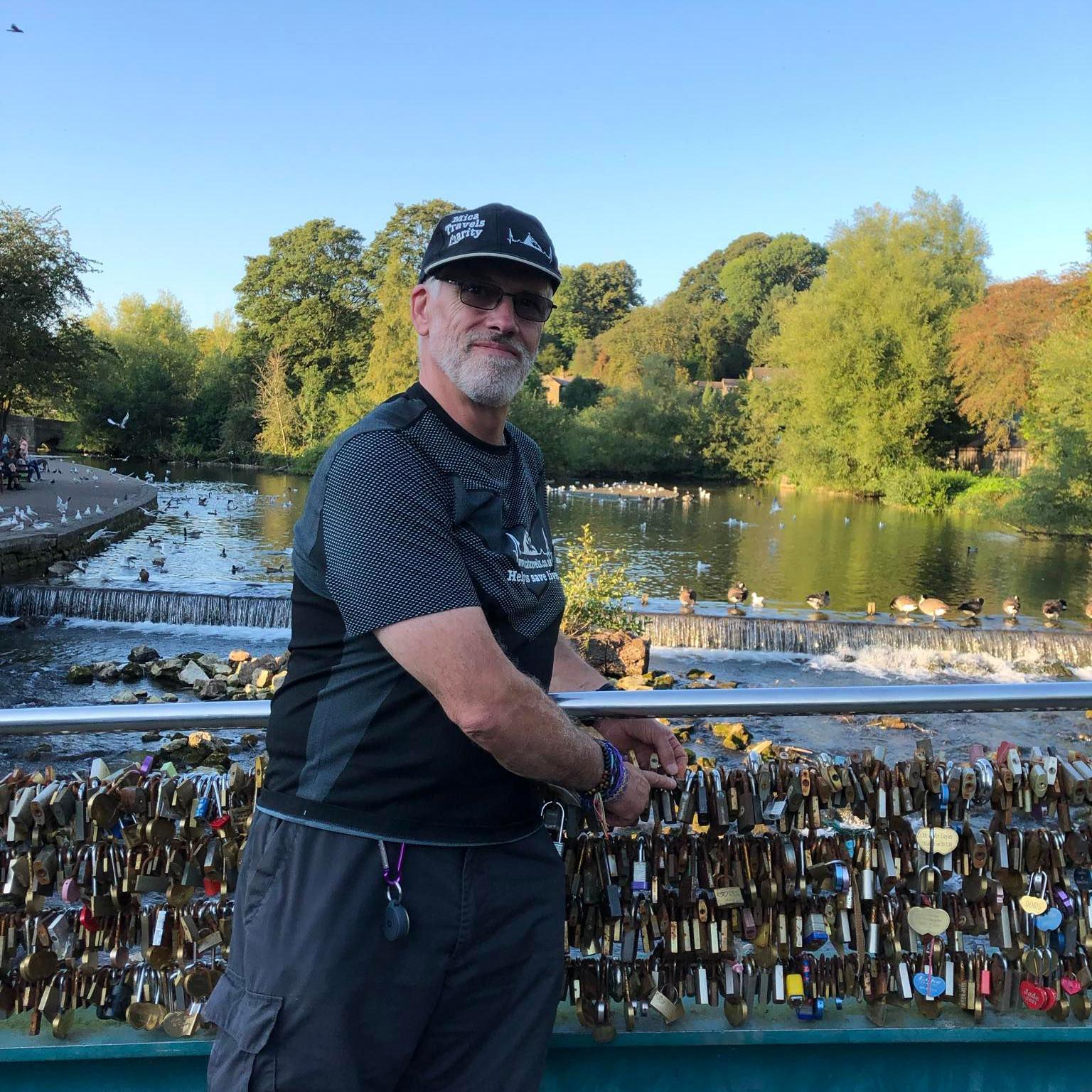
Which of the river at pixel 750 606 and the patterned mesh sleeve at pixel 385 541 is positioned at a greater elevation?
the patterned mesh sleeve at pixel 385 541

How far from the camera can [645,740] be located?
1922 millimetres

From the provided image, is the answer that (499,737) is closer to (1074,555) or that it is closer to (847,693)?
(847,693)

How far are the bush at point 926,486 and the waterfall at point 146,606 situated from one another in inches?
1026

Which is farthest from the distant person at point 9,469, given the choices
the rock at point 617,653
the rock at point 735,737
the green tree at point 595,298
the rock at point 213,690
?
the green tree at point 595,298

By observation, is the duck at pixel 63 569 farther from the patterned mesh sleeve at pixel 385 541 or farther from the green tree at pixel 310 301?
the green tree at pixel 310 301

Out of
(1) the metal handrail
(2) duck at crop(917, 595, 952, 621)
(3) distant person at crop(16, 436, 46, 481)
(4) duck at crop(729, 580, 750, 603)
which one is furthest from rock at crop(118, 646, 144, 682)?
(3) distant person at crop(16, 436, 46, 481)

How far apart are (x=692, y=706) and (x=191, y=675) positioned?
10.4 m

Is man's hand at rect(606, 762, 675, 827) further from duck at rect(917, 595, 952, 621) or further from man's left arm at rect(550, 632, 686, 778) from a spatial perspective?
duck at rect(917, 595, 952, 621)

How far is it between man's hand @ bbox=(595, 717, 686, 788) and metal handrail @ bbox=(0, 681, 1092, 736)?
70 mm

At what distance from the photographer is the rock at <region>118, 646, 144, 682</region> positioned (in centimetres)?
1129

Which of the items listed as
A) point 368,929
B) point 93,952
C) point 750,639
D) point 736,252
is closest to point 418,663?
point 368,929

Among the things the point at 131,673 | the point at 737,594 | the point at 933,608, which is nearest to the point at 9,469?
the point at 131,673

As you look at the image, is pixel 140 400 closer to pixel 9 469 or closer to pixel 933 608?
pixel 9 469

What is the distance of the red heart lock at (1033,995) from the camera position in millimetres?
2033
